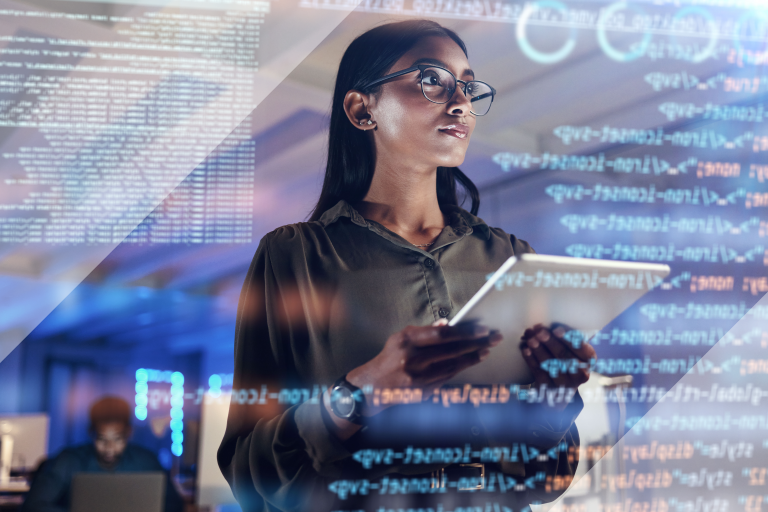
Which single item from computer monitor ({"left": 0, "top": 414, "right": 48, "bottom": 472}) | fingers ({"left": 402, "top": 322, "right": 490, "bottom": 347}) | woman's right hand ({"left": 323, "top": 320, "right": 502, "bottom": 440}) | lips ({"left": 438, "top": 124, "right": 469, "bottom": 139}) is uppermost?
lips ({"left": 438, "top": 124, "right": 469, "bottom": 139})

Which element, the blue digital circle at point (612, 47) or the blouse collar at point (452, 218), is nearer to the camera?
the blouse collar at point (452, 218)

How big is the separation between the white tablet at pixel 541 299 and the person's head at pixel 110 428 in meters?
0.49

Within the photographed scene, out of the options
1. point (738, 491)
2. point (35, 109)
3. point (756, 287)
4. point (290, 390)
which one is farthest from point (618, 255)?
point (35, 109)

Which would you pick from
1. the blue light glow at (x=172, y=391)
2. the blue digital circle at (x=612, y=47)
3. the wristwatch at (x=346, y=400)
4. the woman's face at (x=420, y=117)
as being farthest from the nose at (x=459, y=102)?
the blue light glow at (x=172, y=391)

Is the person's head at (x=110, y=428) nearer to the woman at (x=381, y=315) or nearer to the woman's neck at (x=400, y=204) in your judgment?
the woman at (x=381, y=315)

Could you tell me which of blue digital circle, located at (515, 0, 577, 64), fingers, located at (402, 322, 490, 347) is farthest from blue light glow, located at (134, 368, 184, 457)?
blue digital circle, located at (515, 0, 577, 64)

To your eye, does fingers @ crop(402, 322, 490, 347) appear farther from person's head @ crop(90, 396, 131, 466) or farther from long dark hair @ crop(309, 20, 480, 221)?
person's head @ crop(90, 396, 131, 466)

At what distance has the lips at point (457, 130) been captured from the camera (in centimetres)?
90

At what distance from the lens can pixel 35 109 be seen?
854 mm

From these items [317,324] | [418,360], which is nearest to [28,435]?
[317,324]

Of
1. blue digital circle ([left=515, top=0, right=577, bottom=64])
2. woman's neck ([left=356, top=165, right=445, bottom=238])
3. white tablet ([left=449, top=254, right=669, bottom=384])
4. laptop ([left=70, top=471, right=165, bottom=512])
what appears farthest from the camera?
blue digital circle ([left=515, top=0, right=577, bottom=64])

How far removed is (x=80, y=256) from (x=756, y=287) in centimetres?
114

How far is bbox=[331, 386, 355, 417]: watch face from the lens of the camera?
0.77 metres

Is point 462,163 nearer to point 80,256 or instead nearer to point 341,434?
point 341,434
